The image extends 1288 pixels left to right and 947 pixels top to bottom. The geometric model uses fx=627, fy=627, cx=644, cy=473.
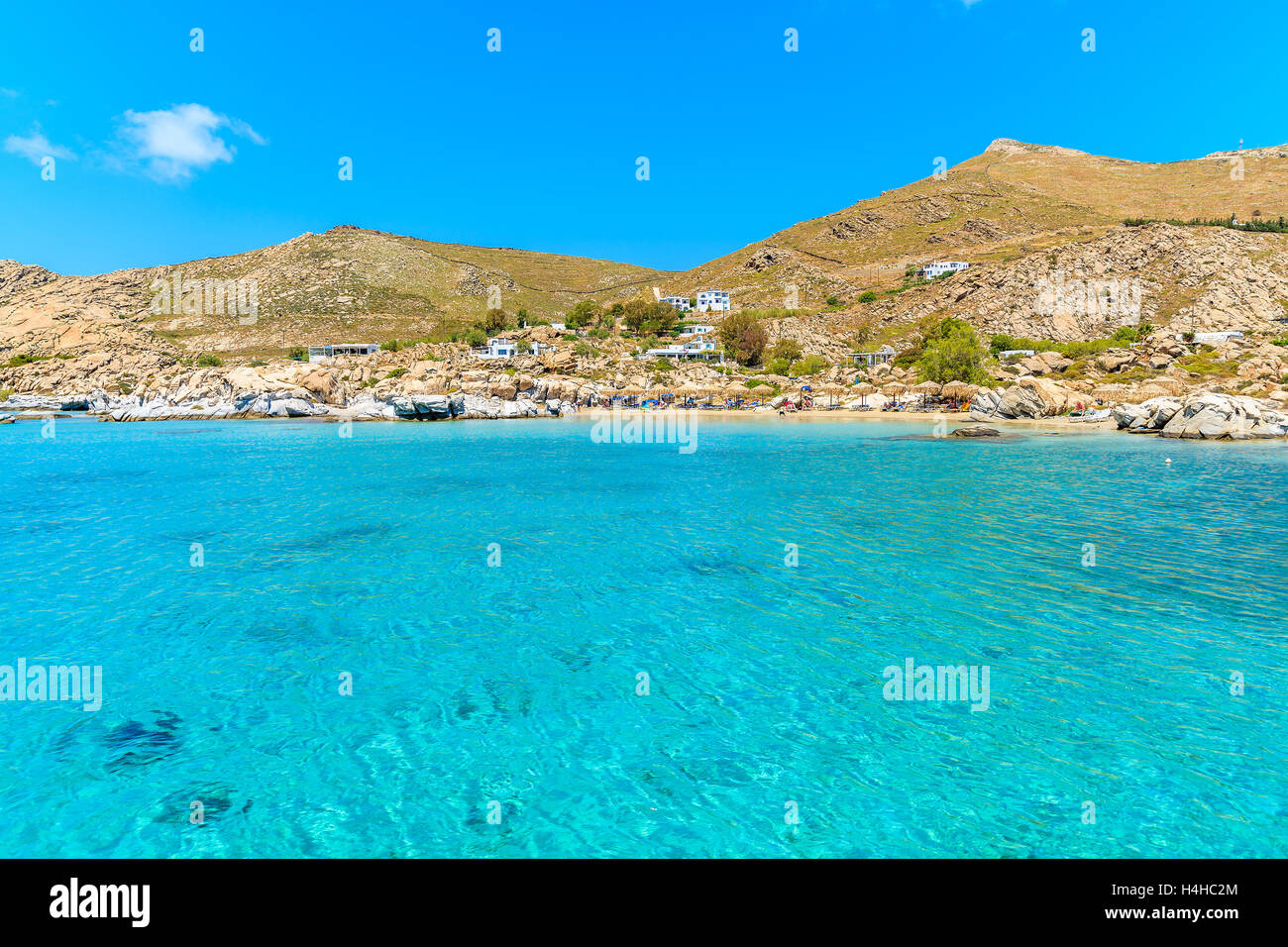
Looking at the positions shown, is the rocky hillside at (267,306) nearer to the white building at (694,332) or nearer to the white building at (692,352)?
the white building at (692,352)

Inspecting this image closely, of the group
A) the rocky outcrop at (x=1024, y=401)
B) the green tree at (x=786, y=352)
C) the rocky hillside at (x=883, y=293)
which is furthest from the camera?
the rocky hillside at (x=883, y=293)

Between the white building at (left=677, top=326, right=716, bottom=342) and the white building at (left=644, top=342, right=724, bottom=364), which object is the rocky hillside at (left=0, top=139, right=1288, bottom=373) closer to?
the white building at (left=677, top=326, right=716, bottom=342)

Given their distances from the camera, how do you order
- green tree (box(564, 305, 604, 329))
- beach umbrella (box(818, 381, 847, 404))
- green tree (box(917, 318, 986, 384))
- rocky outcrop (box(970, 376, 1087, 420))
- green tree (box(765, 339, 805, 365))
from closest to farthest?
1. rocky outcrop (box(970, 376, 1087, 420))
2. green tree (box(917, 318, 986, 384))
3. beach umbrella (box(818, 381, 847, 404))
4. green tree (box(765, 339, 805, 365))
5. green tree (box(564, 305, 604, 329))

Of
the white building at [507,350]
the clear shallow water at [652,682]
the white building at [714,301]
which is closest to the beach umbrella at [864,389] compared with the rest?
the white building at [507,350]

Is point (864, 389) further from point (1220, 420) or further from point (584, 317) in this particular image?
point (584, 317)

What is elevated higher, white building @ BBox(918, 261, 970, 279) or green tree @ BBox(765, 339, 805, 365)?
white building @ BBox(918, 261, 970, 279)

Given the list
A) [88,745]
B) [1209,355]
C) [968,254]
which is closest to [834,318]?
[968,254]

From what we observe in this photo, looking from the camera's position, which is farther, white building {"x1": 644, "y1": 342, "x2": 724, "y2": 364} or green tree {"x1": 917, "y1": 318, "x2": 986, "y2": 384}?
white building {"x1": 644, "y1": 342, "x2": 724, "y2": 364}

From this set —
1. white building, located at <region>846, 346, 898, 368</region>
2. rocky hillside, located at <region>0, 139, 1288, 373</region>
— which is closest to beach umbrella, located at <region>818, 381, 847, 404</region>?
white building, located at <region>846, 346, 898, 368</region>
